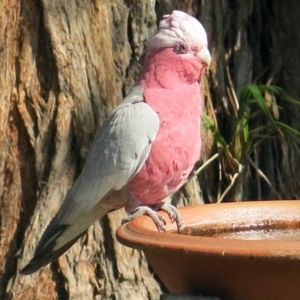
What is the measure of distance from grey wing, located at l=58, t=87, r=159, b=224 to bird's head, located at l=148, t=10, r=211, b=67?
0.25 meters

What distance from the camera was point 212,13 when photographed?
443cm

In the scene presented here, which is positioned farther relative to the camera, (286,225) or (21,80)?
(21,80)

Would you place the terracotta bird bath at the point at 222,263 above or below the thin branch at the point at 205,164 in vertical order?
above

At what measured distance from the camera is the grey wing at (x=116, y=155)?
10.2 ft

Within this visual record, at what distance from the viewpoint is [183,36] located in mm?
3176

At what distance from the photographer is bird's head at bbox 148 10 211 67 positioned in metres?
3.15

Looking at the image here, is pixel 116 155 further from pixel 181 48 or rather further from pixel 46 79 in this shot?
pixel 46 79

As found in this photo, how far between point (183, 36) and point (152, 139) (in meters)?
0.45

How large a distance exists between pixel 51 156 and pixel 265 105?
1.19 metres

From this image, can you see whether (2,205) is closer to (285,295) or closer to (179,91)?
(179,91)

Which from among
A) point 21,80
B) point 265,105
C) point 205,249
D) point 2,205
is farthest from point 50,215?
point 205,249

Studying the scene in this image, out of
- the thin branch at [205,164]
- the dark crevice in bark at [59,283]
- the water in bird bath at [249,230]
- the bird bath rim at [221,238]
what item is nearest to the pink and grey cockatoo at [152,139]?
the bird bath rim at [221,238]

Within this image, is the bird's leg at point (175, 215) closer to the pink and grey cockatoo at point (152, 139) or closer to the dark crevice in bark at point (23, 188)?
the pink and grey cockatoo at point (152, 139)

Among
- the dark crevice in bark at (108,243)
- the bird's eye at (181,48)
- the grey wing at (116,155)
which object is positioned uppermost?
the bird's eye at (181,48)
